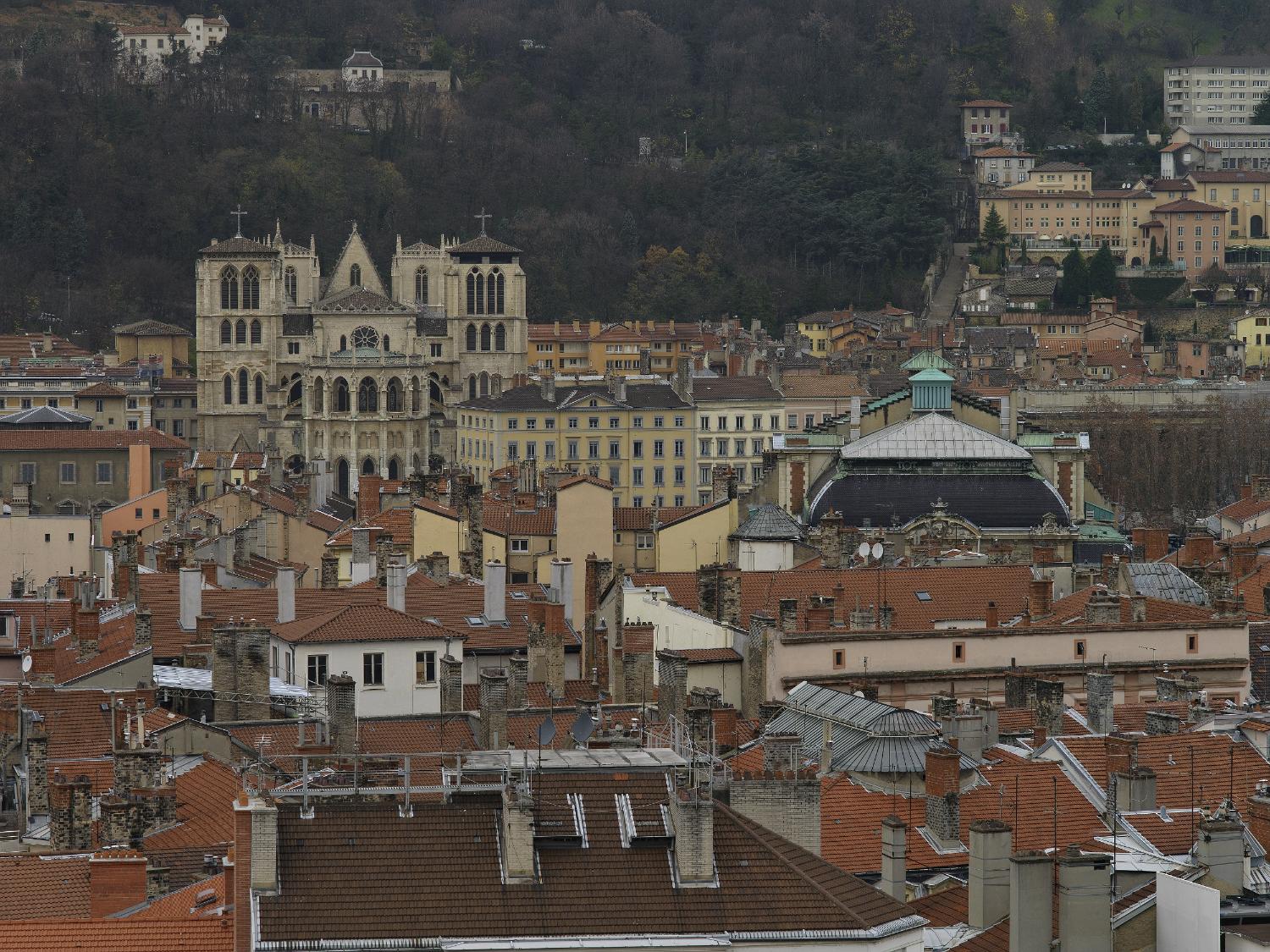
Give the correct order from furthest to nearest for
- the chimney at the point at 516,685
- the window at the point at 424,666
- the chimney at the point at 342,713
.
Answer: the window at the point at 424,666 < the chimney at the point at 516,685 < the chimney at the point at 342,713

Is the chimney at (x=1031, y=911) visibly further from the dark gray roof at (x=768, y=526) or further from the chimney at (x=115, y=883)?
the dark gray roof at (x=768, y=526)

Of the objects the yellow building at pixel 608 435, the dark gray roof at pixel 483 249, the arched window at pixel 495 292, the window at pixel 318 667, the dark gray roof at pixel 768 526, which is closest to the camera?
the window at pixel 318 667

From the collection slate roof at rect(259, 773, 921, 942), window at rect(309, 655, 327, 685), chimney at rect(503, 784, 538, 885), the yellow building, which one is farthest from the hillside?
chimney at rect(503, 784, 538, 885)

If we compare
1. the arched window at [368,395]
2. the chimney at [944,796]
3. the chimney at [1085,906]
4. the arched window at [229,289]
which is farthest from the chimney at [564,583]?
the arched window at [229,289]

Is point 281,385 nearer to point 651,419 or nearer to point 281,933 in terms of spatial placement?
point 651,419

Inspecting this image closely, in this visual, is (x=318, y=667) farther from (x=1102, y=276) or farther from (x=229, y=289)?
(x=1102, y=276)

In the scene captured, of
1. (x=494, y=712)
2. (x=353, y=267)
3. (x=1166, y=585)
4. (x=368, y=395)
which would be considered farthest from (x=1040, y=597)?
(x=353, y=267)

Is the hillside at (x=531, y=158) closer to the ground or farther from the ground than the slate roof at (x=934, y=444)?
farther from the ground
